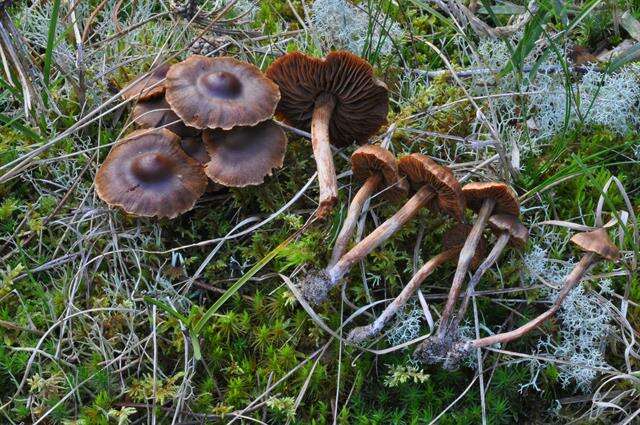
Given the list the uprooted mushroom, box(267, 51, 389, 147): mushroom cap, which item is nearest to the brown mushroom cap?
box(267, 51, 389, 147): mushroom cap

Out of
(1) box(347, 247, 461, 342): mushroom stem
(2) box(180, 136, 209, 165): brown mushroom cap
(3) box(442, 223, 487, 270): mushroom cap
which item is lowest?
(1) box(347, 247, 461, 342): mushroom stem

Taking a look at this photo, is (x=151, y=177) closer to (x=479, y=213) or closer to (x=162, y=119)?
(x=162, y=119)

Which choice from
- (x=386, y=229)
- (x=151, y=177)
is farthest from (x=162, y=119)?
(x=386, y=229)

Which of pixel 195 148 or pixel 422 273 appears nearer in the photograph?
pixel 422 273

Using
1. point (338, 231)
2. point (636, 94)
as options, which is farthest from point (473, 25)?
point (338, 231)

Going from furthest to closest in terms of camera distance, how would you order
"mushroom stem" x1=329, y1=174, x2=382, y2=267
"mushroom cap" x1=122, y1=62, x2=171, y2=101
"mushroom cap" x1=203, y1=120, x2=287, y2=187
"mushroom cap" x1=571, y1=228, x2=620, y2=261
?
"mushroom cap" x1=122, y1=62, x2=171, y2=101, "mushroom cap" x1=203, y1=120, x2=287, y2=187, "mushroom stem" x1=329, y1=174, x2=382, y2=267, "mushroom cap" x1=571, y1=228, x2=620, y2=261

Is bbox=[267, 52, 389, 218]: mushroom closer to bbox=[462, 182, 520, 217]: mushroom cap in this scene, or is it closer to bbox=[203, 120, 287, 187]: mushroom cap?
bbox=[203, 120, 287, 187]: mushroom cap

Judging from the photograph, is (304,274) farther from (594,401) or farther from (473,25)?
(473,25)
